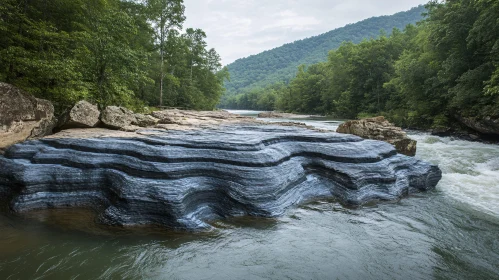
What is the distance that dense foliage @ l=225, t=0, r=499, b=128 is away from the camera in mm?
15953

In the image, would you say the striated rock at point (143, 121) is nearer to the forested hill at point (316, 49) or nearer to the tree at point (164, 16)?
the tree at point (164, 16)

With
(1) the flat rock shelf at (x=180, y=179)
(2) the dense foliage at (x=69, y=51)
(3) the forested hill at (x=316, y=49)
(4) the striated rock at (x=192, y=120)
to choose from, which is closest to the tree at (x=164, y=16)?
(2) the dense foliage at (x=69, y=51)

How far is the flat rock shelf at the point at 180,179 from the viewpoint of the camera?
539cm

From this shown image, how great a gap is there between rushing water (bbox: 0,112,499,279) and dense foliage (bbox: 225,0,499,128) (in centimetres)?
1200

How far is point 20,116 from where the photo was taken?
8000mm

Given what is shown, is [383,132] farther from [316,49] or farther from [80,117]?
[316,49]

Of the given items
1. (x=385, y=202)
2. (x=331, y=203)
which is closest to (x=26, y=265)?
(x=331, y=203)

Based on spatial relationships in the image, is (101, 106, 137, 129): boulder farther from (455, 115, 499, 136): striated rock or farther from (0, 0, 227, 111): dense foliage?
(455, 115, 499, 136): striated rock

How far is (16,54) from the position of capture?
32.6 feet

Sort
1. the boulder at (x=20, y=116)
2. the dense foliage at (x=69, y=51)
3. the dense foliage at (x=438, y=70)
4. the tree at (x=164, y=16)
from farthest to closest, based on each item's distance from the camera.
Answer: the tree at (x=164, y=16)
the dense foliage at (x=438, y=70)
the dense foliage at (x=69, y=51)
the boulder at (x=20, y=116)

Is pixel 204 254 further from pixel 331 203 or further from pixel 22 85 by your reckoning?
pixel 22 85

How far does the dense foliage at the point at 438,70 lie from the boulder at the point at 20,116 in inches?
765

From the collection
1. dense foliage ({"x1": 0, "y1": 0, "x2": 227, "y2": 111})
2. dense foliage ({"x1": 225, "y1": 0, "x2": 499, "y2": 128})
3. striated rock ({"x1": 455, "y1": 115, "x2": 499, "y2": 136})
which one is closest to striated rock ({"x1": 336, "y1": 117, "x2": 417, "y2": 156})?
dense foliage ({"x1": 225, "y1": 0, "x2": 499, "y2": 128})

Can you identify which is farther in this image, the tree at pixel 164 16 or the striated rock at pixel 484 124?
the tree at pixel 164 16
